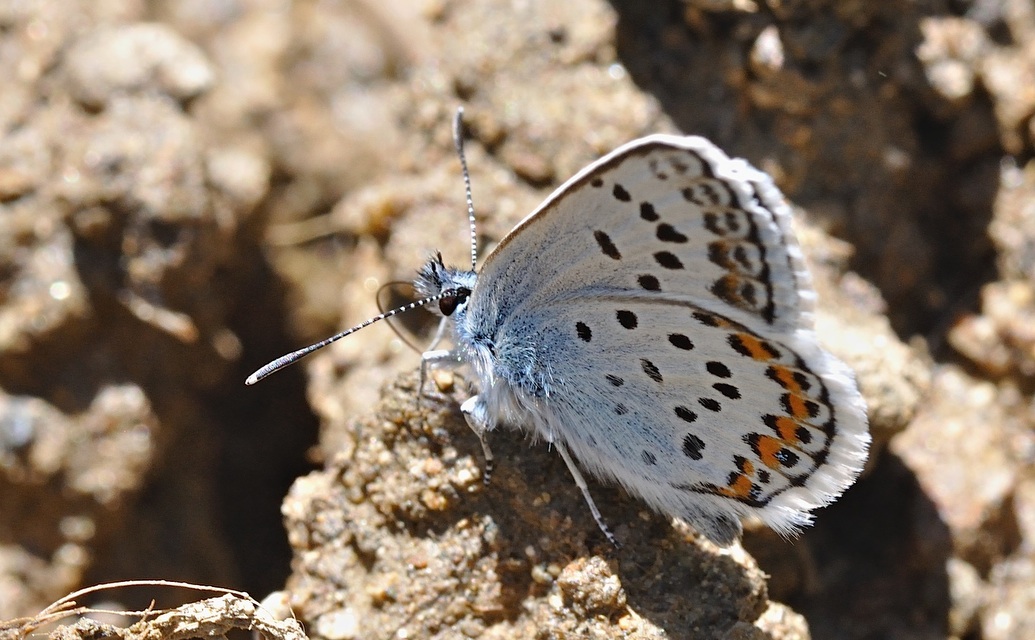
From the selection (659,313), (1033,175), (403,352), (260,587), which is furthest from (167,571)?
(1033,175)

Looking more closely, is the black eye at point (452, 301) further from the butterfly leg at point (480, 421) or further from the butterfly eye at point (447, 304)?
the butterfly leg at point (480, 421)

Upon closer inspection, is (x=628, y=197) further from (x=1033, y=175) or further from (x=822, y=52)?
(x=1033, y=175)

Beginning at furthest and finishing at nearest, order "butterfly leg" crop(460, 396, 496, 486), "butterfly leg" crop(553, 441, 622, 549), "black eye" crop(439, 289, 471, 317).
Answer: "black eye" crop(439, 289, 471, 317) < "butterfly leg" crop(460, 396, 496, 486) < "butterfly leg" crop(553, 441, 622, 549)

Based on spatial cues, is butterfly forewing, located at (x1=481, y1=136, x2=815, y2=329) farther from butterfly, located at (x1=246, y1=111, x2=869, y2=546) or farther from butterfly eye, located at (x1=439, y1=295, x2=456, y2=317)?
butterfly eye, located at (x1=439, y1=295, x2=456, y2=317)

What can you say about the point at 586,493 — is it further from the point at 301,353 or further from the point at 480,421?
the point at 301,353

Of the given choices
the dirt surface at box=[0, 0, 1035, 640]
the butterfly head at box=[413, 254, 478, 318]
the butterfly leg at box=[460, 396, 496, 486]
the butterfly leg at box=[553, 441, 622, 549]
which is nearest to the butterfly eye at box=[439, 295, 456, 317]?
the butterfly head at box=[413, 254, 478, 318]
